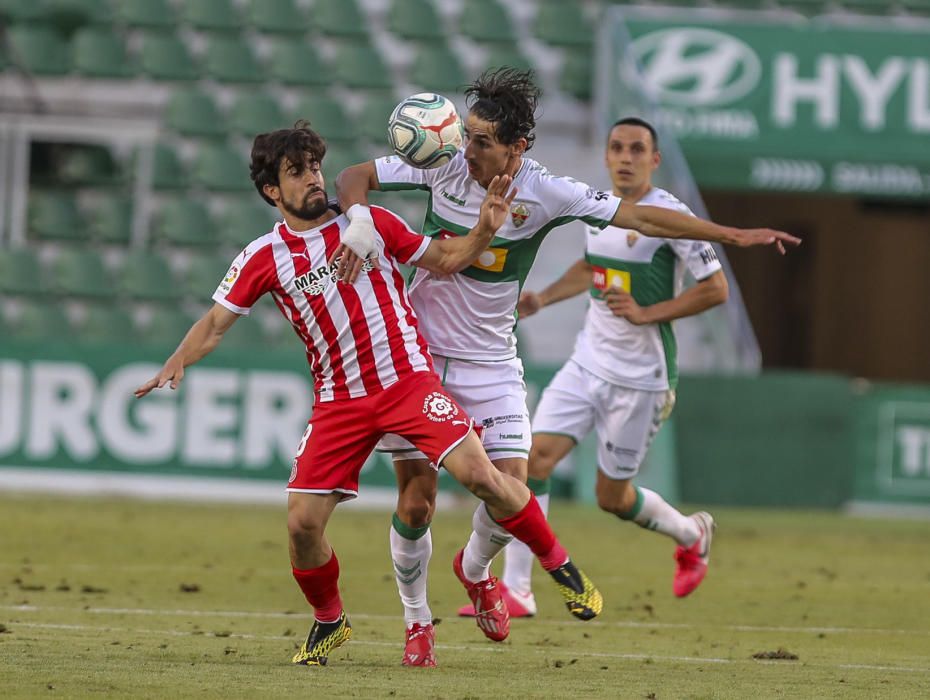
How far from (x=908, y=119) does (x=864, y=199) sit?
407 cm

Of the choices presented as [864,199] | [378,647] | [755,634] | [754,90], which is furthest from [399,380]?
[864,199]

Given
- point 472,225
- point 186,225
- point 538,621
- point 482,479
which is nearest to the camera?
point 482,479

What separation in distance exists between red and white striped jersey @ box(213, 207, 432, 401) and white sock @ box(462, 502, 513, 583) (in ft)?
2.93

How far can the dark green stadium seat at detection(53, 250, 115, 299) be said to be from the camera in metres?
16.8

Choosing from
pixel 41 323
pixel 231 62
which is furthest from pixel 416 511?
pixel 231 62

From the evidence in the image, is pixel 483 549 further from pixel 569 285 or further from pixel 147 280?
pixel 147 280

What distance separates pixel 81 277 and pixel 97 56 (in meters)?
2.96

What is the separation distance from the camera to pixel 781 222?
23.3 m

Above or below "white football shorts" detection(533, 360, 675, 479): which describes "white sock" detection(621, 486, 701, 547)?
below

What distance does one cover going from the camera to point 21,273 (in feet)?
55.1

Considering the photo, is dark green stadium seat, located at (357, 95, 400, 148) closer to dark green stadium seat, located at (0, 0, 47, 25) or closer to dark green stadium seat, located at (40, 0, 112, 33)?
dark green stadium seat, located at (40, 0, 112, 33)

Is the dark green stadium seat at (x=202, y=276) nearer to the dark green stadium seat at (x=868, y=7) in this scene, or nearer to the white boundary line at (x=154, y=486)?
the white boundary line at (x=154, y=486)

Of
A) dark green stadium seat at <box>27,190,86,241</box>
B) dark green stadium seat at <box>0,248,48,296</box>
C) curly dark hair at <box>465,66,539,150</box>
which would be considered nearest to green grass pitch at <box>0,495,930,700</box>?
curly dark hair at <box>465,66,539,150</box>

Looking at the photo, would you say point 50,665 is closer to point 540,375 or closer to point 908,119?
point 540,375
